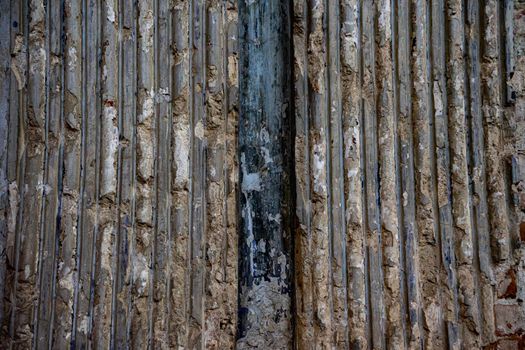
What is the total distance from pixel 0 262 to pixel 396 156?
3.74 feet

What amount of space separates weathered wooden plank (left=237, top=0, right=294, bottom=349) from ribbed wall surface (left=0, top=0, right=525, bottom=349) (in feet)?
0.13

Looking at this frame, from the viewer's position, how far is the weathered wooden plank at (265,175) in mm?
1562

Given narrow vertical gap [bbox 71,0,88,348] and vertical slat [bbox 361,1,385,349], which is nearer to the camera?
narrow vertical gap [bbox 71,0,88,348]

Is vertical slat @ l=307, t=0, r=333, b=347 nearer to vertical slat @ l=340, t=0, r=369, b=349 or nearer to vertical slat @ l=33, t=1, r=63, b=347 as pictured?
vertical slat @ l=340, t=0, r=369, b=349

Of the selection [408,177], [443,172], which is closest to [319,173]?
[408,177]

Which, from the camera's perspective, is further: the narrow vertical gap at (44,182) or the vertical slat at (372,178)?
the vertical slat at (372,178)

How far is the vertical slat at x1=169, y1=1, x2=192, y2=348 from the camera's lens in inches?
56.5

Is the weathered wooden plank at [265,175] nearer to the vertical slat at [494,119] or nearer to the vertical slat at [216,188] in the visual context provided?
the vertical slat at [216,188]

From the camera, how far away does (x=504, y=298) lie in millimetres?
1540

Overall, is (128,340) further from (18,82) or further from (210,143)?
(18,82)

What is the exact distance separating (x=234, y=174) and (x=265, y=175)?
12cm

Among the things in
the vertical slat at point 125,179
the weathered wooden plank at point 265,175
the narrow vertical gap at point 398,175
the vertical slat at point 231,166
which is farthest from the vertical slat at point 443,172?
the vertical slat at point 125,179

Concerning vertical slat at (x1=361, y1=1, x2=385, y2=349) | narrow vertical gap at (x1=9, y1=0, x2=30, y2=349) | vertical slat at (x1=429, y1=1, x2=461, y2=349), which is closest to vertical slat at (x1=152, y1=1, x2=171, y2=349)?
narrow vertical gap at (x1=9, y1=0, x2=30, y2=349)

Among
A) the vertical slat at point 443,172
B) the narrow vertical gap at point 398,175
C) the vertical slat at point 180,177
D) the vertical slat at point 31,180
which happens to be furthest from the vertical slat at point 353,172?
the vertical slat at point 31,180
